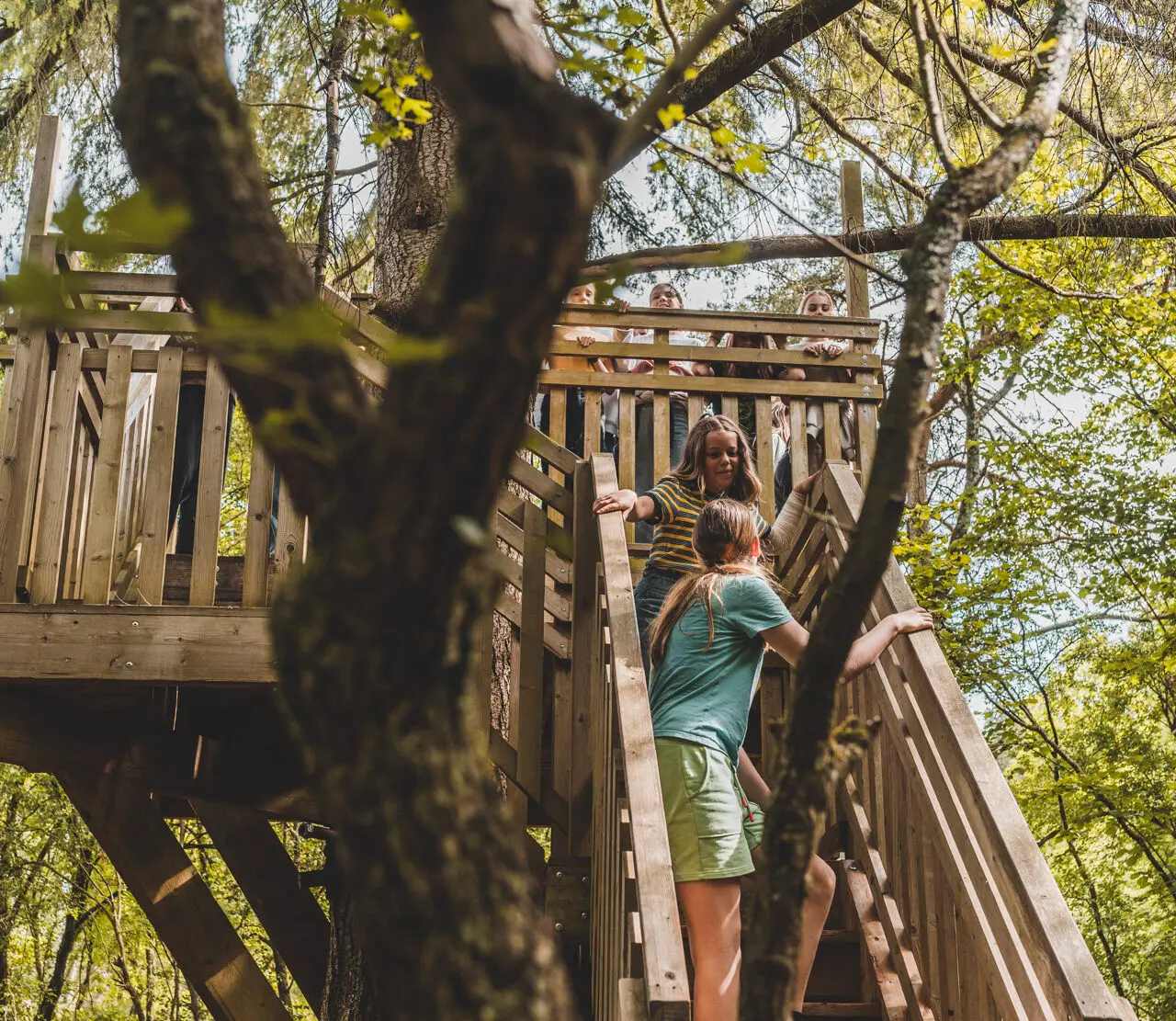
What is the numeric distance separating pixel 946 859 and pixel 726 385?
2680 mm

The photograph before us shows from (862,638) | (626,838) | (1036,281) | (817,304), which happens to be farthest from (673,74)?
(817,304)

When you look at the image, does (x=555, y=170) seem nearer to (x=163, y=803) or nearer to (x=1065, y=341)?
(x=163, y=803)

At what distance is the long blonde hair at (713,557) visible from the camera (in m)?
3.30

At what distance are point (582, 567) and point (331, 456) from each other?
3.14 metres

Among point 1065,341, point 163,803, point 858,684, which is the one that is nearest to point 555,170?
point 858,684

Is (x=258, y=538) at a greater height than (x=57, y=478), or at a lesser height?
lesser

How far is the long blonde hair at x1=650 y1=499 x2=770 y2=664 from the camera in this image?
3301mm

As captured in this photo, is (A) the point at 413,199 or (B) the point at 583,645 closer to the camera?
(B) the point at 583,645

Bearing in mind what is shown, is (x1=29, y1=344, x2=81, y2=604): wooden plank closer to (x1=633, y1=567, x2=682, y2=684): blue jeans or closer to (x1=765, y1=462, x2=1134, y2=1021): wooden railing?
(x1=633, y1=567, x2=682, y2=684): blue jeans

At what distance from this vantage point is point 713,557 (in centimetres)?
337

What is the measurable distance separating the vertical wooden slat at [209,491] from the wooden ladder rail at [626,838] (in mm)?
1314

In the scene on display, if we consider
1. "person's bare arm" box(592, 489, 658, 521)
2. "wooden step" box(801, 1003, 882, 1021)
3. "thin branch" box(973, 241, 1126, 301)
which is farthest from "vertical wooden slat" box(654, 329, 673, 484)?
"wooden step" box(801, 1003, 882, 1021)

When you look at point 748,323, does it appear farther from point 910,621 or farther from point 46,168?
point 46,168

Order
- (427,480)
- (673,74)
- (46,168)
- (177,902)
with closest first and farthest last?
(427,480) → (673,74) → (177,902) → (46,168)
